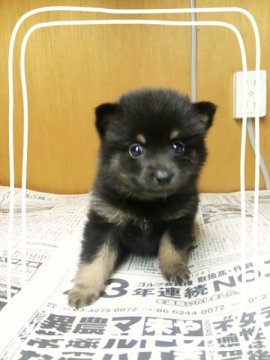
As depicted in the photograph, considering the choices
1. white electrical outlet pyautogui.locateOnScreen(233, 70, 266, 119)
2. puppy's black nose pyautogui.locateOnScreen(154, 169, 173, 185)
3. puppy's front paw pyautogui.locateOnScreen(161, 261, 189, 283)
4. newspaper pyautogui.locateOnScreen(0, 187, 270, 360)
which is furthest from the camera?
white electrical outlet pyautogui.locateOnScreen(233, 70, 266, 119)

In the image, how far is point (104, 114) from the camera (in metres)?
1.32

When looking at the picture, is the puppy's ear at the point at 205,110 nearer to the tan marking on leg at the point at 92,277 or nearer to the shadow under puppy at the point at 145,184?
the shadow under puppy at the point at 145,184

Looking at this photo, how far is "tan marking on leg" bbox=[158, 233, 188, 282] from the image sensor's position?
53.9 inches

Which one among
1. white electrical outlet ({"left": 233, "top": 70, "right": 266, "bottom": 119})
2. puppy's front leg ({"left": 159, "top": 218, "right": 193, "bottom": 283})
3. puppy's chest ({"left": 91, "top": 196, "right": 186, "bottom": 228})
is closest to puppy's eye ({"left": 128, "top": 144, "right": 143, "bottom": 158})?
puppy's chest ({"left": 91, "top": 196, "right": 186, "bottom": 228})

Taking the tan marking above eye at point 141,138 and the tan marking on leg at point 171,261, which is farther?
the tan marking on leg at point 171,261

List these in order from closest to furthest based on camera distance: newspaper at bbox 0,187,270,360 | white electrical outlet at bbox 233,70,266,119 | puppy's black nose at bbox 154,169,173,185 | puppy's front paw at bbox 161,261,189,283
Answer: newspaper at bbox 0,187,270,360, puppy's black nose at bbox 154,169,173,185, puppy's front paw at bbox 161,261,189,283, white electrical outlet at bbox 233,70,266,119

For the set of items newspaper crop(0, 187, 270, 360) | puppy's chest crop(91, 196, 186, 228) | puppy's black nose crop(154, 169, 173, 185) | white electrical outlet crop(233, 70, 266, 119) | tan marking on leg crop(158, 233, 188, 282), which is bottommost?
newspaper crop(0, 187, 270, 360)

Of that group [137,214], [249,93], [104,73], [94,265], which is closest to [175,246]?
[137,214]

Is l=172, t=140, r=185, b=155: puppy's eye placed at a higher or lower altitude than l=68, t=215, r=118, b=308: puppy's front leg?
higher

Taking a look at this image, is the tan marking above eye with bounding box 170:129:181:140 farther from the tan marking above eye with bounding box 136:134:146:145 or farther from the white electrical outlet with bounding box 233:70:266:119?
the white electrical outlet with bounding box 233:70:266:119

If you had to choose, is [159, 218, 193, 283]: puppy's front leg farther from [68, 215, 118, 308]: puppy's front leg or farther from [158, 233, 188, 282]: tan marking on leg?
[68, 215, 118, 308]: puppy's front leg

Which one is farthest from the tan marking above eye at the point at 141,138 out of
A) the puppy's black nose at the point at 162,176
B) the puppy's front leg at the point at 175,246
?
the puppy's front leg at the point at 175,246

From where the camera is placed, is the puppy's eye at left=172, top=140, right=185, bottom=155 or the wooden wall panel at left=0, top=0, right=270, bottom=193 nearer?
the puppy's eye at left=172, top=140, right=185, bottom=155

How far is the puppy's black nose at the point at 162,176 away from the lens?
120 cm
